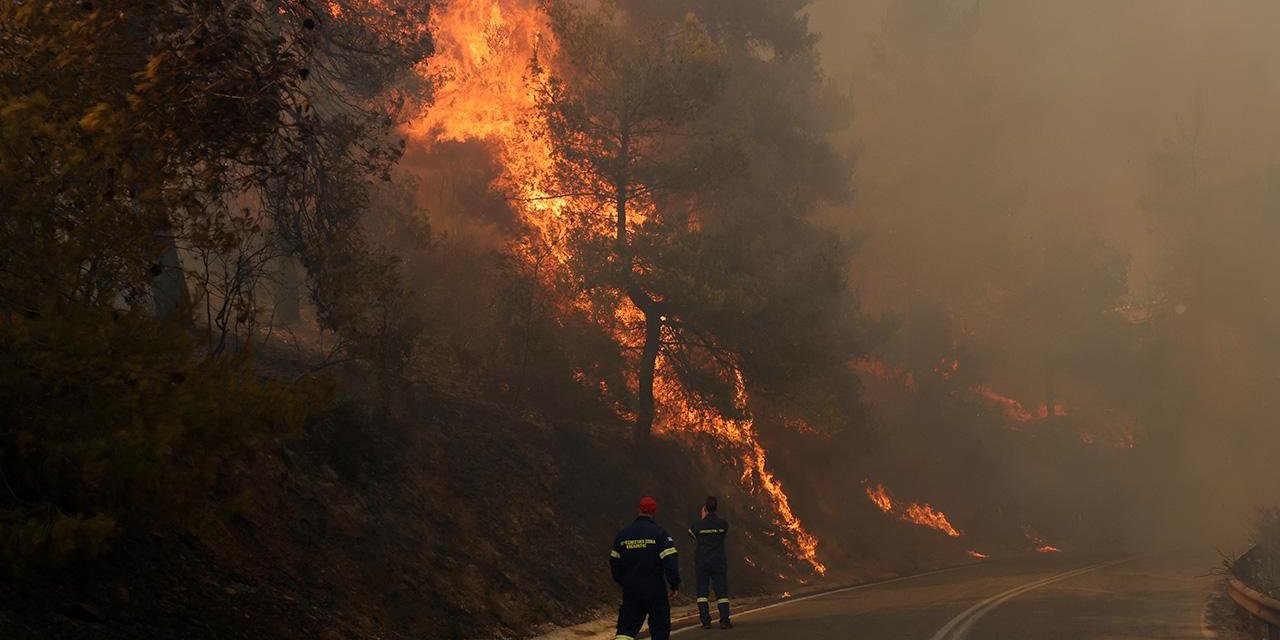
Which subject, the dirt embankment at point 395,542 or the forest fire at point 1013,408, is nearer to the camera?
the dirt embankment at point 395,542

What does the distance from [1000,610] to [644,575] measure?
821 cm

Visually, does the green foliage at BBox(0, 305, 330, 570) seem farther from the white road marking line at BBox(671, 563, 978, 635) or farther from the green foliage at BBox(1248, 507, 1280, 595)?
the green foliage at BBox(1248, 507, 1280, 595)

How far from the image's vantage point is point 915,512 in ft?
132

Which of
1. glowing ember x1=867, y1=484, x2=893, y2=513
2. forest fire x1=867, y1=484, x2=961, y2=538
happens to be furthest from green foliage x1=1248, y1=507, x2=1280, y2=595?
forest fire x1=867, y1=484, x2=961, y2=538

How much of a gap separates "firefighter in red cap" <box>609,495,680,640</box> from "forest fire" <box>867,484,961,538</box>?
27.5 m

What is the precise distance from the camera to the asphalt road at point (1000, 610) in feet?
46.3

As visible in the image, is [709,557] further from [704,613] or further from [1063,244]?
[1063,244]

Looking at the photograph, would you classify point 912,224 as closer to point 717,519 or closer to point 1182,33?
point 717,519

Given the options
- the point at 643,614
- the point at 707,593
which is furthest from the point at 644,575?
the point at 707,593

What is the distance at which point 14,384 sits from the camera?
830 centimetres

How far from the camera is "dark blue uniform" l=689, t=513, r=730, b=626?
1522 cm

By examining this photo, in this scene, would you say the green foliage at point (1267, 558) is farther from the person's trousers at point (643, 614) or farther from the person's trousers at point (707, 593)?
the person's trousers at point (643, 614)

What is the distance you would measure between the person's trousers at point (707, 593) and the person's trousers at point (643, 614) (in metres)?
3.99

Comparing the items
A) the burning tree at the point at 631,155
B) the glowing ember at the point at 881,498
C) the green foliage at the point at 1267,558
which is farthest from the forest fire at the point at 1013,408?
the burning tree at the point at 631,155
